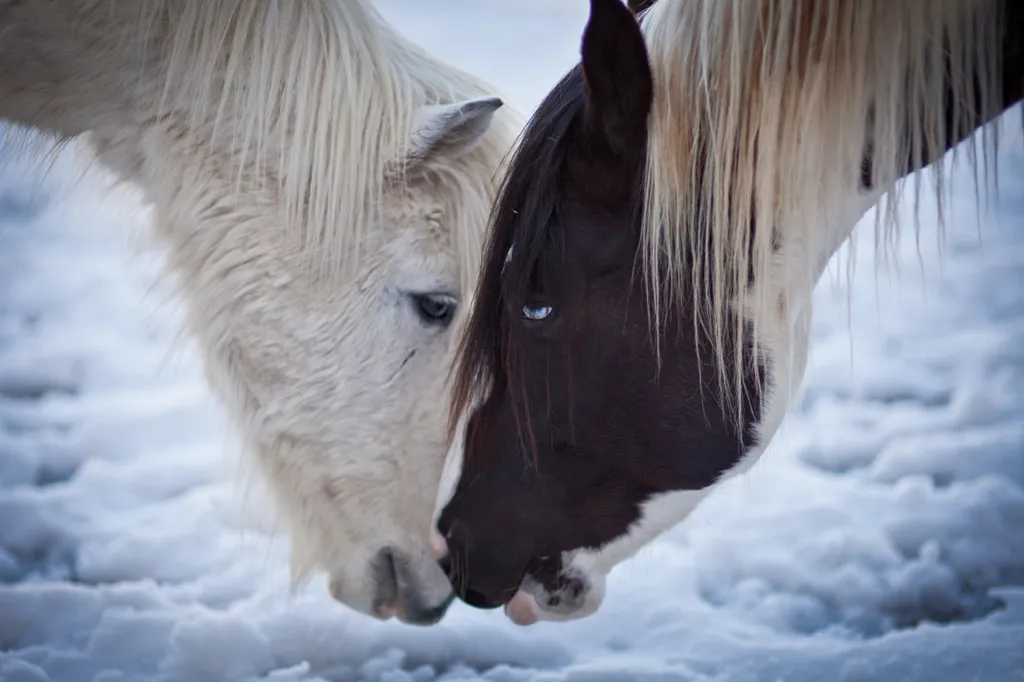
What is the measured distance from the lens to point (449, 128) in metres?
1.60

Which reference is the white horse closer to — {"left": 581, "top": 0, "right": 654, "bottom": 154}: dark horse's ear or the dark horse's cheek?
the dark horse's cheek

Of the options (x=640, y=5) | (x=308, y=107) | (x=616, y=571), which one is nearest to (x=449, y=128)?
(x=308, y=107)

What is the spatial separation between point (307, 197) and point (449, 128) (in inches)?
12.3

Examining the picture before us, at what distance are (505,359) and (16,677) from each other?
4.86 feet

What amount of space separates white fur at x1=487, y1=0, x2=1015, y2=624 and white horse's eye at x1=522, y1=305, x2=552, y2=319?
157 mm

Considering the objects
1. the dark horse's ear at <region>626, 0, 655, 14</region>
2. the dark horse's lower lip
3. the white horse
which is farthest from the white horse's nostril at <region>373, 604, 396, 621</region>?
the dark horse's ear at <region>626, 0, 655, 14</region>

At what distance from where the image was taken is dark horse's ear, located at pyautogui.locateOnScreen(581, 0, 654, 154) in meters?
1.10

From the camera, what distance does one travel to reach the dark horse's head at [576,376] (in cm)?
125

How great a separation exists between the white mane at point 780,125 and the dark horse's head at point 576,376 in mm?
50

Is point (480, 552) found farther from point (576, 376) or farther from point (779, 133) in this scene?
point (779, 133)

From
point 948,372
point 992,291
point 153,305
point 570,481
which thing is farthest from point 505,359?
point 992,291

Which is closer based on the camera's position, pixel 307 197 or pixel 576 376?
pixel 576 376

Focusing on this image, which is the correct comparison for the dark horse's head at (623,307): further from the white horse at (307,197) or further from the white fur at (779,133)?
the white horse at (307,197)

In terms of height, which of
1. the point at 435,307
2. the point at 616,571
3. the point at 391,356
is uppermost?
the point at 435,307
